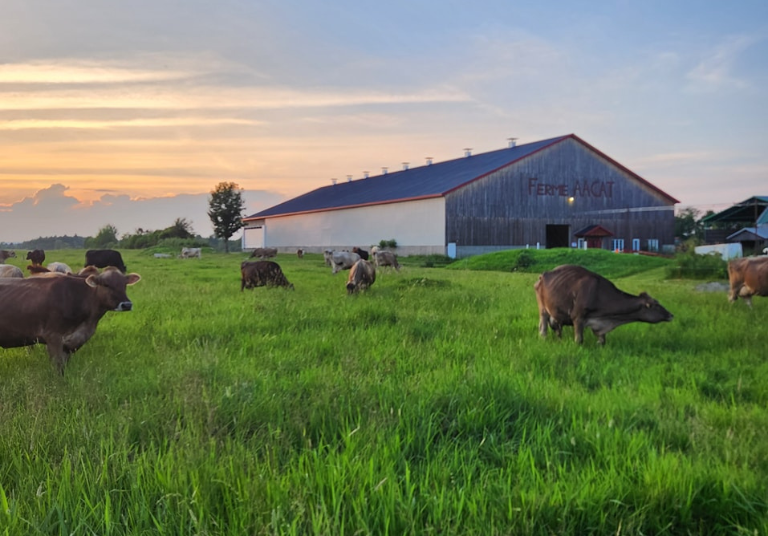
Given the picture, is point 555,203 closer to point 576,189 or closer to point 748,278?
point 576,189

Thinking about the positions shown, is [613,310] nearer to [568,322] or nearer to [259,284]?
[568,322]

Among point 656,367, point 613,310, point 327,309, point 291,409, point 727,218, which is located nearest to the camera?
point 291,409

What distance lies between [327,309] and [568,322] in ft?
14.1

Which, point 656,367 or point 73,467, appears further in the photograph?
point 656,367

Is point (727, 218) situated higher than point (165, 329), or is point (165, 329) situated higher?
point (727, 218)

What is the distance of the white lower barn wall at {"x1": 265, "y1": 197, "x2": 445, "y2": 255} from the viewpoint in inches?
1458

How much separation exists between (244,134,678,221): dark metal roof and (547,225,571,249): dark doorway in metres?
6.51

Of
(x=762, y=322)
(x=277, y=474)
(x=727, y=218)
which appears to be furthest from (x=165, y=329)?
(x=727, y=218)

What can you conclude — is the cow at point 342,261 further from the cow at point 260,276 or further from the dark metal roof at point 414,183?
the dark metal roof at point 414,183

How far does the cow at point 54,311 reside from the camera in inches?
214

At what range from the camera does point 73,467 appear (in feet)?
10.2

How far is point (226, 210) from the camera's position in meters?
65.2

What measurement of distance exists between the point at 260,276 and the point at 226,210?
177ft

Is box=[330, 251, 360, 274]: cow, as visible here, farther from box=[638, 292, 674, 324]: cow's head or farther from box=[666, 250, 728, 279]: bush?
box=[638, 292, 674, 324]: cow's head
